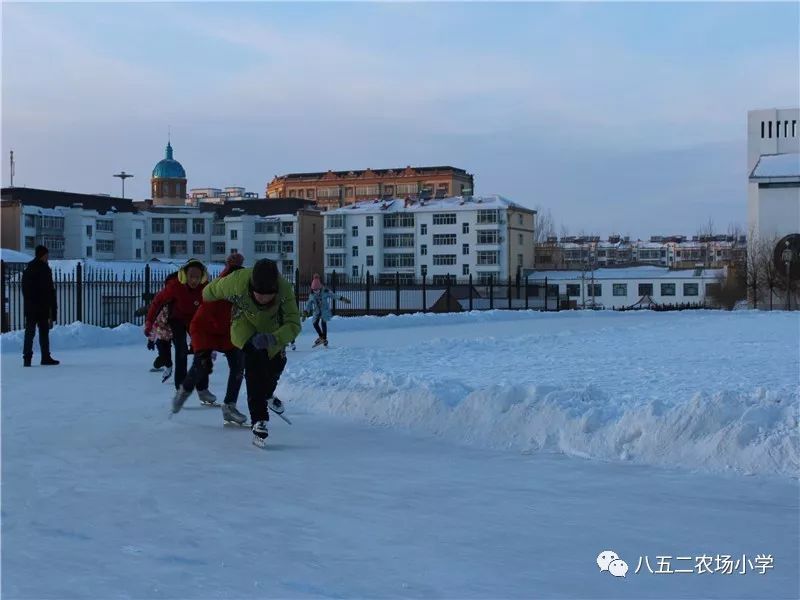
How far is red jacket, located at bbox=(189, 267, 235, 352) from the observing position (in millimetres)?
8945

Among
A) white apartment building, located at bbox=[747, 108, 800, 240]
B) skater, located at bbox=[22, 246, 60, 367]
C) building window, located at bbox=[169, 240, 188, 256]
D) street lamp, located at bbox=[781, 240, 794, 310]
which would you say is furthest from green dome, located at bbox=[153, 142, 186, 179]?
skater, located at bbox=[22, 246, 60, 367]

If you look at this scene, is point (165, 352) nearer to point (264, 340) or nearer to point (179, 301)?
point (179, 301)

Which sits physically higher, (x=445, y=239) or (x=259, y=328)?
(x=445, y=239)

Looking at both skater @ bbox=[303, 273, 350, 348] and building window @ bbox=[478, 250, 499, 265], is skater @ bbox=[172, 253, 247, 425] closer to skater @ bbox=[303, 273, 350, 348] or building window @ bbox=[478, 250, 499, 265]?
skater @ bbox=[303, 273, 350, 348]

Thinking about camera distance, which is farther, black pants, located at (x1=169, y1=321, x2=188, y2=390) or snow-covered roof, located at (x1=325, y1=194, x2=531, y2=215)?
snow-covered roof, located at (x1=325, y1=194, x2=531, y2=215)

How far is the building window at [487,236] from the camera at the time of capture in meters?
100

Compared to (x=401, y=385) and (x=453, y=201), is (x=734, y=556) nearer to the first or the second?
(x=401, y=385)

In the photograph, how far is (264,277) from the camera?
748 centimetres

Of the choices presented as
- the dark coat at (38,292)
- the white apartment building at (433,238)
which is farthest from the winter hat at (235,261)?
the white apartment building at (433,238)

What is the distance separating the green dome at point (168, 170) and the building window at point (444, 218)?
4023cm

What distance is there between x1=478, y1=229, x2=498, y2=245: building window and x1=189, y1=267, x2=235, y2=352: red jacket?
9199 cm

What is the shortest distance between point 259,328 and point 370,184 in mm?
147443

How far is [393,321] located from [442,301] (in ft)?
55.6

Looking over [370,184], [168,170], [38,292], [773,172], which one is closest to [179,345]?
[38,292]
